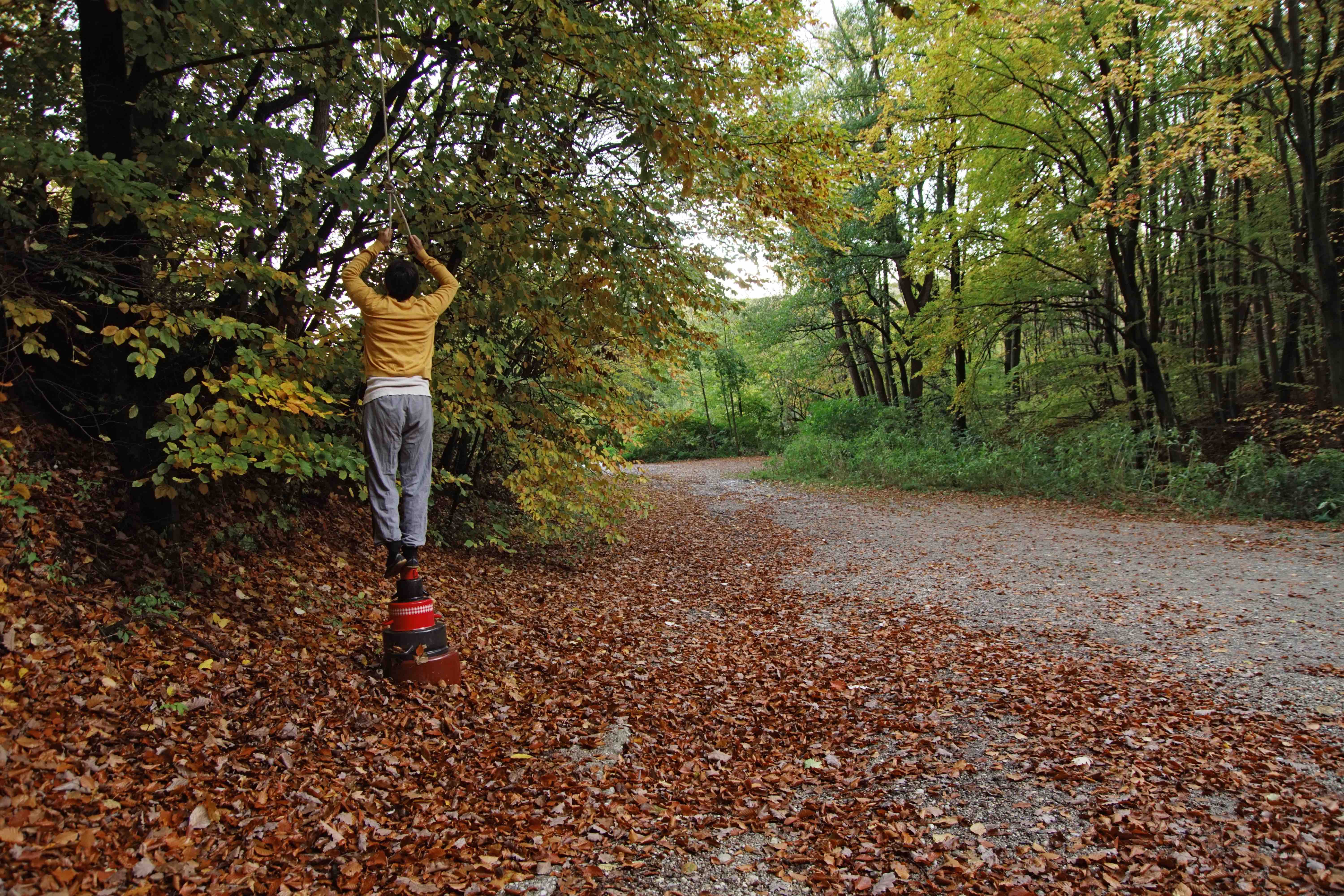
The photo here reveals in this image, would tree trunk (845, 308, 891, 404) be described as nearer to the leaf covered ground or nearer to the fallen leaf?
the leaf covered ground

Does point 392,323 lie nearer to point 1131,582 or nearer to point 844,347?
point 1131,582

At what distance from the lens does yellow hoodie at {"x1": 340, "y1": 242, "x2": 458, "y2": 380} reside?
140 inches

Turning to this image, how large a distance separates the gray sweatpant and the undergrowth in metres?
11.5

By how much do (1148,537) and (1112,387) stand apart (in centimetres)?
899

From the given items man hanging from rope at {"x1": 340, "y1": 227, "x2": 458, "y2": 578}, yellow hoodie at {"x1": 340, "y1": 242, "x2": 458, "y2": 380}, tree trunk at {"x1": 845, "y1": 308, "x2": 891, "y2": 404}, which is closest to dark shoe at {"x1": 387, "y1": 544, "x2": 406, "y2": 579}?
man hanging from rope at {"x1": 340, "y1": 227, "x2": 458, "y2": 578}

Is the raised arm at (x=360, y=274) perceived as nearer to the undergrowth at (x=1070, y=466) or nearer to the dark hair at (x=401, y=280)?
the dark hair at (x=401, y=280)

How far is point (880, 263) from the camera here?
18.6 meters

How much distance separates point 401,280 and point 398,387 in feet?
2.01

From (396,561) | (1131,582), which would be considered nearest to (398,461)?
(396,561)

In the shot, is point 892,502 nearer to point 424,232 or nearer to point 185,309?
point 424,232

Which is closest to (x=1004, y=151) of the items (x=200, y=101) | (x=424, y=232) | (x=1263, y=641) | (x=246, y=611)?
(x=1263, y=641)

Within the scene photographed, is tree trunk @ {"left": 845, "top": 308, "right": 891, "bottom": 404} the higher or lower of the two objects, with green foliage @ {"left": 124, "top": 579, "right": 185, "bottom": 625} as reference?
higher

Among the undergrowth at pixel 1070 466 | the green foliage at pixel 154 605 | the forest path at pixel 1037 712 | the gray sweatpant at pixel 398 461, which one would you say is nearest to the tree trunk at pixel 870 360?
the undergrowth at pixel 1070 466

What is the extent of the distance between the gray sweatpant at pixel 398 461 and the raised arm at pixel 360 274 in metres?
0.55
